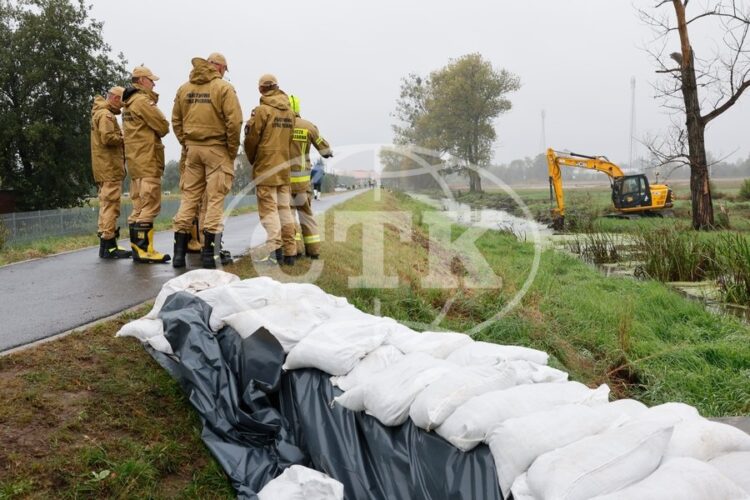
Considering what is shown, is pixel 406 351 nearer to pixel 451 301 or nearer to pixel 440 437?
pixel 440 437

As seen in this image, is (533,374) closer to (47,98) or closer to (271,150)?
(271,150)

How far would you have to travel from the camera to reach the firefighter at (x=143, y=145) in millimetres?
7711

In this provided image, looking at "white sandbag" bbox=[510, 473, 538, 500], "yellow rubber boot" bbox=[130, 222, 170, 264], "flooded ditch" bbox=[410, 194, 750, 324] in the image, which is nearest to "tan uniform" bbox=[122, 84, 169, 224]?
"yellow rubber boot" bbox=[130, 222, 170, 264]

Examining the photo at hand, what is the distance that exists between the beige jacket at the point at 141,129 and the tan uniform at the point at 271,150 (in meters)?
1.21

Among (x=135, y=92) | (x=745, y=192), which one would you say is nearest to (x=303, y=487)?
(x=135, y=92)

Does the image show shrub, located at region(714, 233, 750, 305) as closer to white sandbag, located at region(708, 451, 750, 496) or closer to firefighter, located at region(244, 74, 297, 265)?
firefighter, located at region(244, 74, 297, 265)

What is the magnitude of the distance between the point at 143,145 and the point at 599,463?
6.98 metres

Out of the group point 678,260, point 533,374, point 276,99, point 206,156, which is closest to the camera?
point 533,374

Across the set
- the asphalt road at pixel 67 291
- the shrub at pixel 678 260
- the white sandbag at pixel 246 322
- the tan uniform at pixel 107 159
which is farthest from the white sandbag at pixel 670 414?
the shrub at pixel 678 260

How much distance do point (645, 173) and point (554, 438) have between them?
2797 centimetres

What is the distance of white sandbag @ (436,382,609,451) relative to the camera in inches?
108

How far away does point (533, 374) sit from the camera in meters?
3.33

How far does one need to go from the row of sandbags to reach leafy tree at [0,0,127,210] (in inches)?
992

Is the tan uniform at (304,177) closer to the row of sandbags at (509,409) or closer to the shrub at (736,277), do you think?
the row of sandbags at (509,409)
